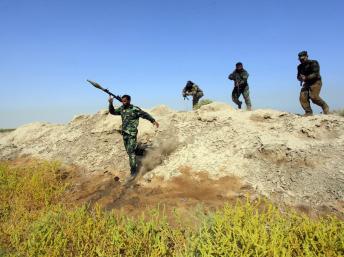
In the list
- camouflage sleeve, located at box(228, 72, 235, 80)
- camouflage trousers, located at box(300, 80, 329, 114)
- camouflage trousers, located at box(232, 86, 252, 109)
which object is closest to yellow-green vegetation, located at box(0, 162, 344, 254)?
camouflage trousers, located at box(300, 80, 329, 114)

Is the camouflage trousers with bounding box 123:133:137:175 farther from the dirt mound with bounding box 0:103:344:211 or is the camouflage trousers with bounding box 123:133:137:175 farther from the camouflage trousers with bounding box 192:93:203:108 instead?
the camouflage trousers with bounding box 192:93:203:108

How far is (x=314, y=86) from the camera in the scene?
7844mm

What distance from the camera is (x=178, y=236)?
4.06m

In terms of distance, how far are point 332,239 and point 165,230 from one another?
82.4 inches

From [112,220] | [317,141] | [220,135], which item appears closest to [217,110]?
[220,135]

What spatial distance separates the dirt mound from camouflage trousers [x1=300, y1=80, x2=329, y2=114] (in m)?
0.46

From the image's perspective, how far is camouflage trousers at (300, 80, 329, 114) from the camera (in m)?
7.85

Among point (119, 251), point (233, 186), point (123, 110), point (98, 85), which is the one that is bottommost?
point (119, 251)

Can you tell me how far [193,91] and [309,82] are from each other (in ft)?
18.4

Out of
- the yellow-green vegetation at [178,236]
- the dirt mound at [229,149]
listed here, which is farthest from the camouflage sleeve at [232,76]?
the yellow-green vegetation at [178,236]

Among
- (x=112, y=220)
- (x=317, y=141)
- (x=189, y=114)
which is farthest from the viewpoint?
(x=189, y=114)

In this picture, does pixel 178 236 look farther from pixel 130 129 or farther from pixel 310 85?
pixel 310 85

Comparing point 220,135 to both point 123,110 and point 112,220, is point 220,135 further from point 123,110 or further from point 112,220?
point 112,220

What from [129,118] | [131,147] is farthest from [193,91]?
[131,147]
